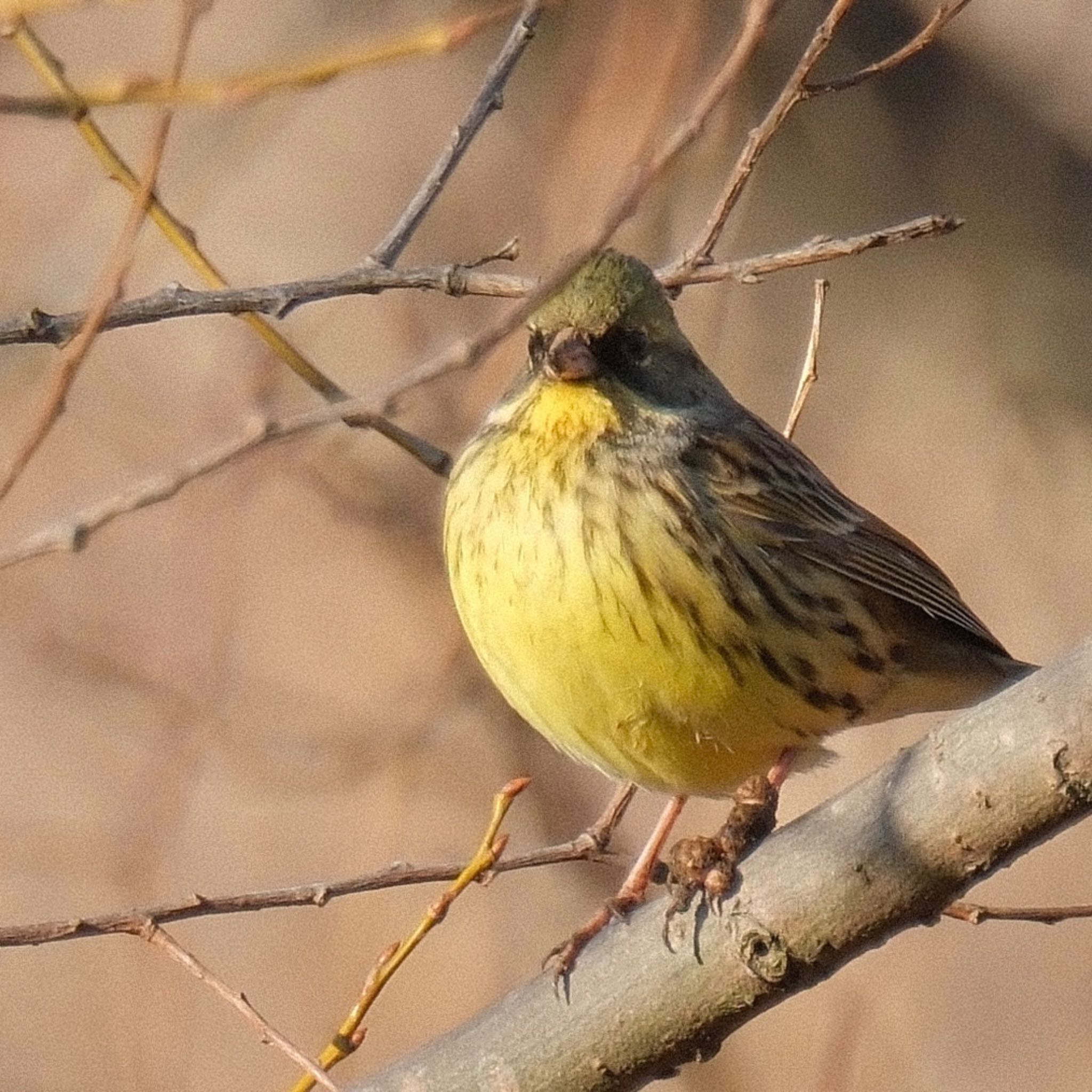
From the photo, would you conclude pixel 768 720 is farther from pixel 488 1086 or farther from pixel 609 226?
pixel 609 226

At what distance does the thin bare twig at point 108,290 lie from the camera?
2076 millimetres

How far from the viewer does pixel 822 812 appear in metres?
3.05

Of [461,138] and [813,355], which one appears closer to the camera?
[461,138]

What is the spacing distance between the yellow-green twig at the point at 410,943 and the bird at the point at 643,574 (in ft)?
2.25

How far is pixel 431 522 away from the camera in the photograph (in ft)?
20.0

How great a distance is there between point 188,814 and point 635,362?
4.66m

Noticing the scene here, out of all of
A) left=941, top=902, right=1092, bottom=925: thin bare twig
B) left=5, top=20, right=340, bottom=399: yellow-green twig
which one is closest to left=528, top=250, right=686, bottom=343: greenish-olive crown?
left=5, top=20, right=340, bottom=399: yellow-green twig

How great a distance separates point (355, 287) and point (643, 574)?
1163mm

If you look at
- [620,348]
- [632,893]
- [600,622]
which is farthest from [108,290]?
[632,893]

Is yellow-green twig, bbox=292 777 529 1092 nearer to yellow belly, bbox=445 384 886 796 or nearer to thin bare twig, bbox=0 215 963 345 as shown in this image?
yellow belly, bbox=445 384 886 796

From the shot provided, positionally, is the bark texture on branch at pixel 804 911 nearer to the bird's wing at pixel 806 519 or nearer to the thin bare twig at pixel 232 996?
the thin bare twig at pixel 232 996

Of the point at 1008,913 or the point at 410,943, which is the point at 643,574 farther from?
the point at 410,943

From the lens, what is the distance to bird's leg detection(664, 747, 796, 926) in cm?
316

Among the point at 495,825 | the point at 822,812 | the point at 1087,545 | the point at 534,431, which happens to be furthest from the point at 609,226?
the point at 1087,545
